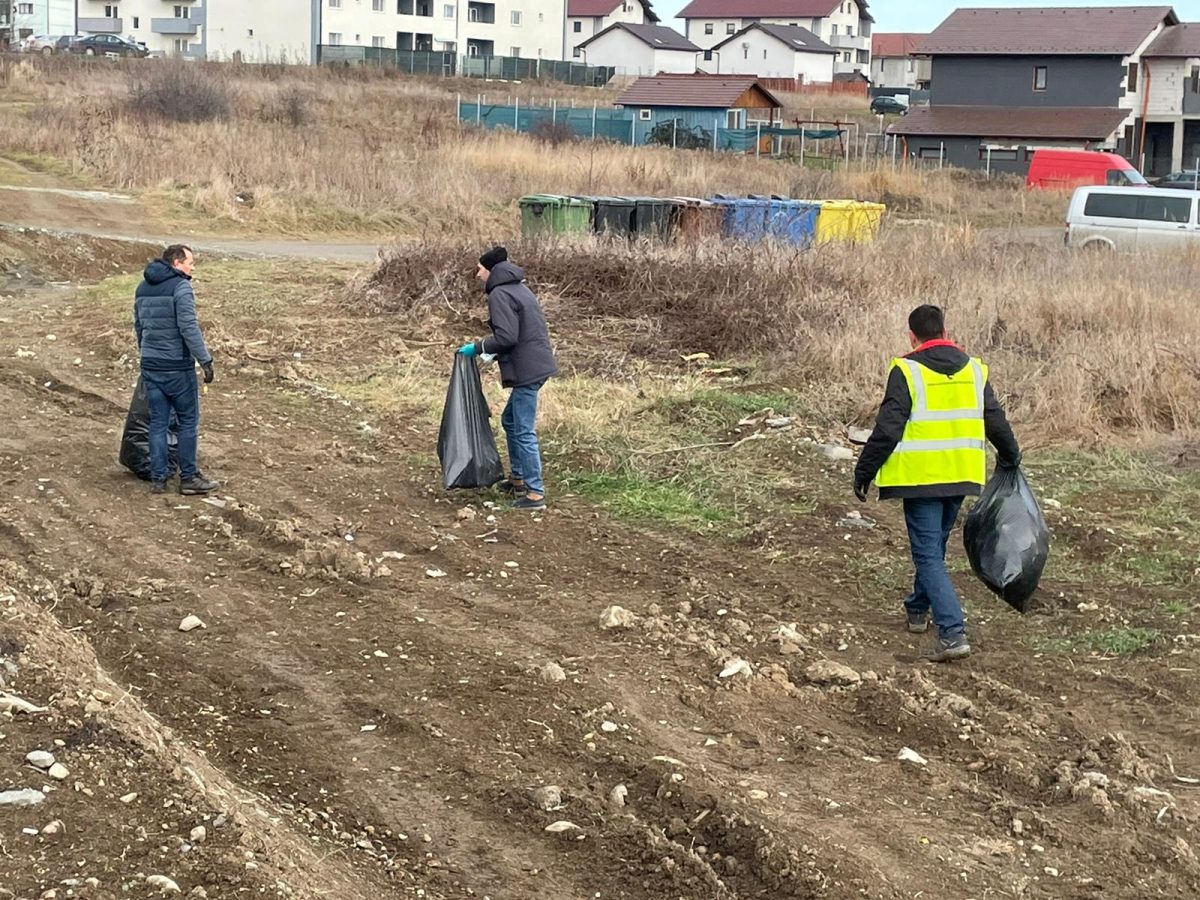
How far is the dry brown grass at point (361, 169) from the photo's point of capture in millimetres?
25688

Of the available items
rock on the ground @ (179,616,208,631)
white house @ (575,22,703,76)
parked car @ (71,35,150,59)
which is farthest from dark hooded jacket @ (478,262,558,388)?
white house @ (575,22,703,76)

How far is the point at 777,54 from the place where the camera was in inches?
3561

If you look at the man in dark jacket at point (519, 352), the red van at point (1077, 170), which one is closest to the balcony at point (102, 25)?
the red van at point (1077, 170)

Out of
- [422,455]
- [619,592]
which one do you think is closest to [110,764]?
[619,592]

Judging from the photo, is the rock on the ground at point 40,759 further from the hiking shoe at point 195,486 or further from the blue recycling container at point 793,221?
the blue recycling container at point 793,221

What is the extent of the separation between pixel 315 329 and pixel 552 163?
17.8 meters

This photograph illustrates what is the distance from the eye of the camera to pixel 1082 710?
5.82m

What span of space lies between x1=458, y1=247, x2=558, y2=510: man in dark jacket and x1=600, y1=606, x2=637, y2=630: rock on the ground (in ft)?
6.96

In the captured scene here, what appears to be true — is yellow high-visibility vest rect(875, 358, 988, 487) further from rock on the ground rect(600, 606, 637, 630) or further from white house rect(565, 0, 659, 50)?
white house rect(565, 0, 659, 50)

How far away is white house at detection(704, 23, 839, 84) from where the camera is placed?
8944 centimetres

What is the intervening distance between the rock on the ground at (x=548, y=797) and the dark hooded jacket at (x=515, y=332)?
4.05 m

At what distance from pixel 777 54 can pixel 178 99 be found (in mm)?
62911

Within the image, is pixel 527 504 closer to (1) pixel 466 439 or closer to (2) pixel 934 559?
(1) pixel 466 439

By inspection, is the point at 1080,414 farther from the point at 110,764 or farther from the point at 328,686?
the point at 110,764
